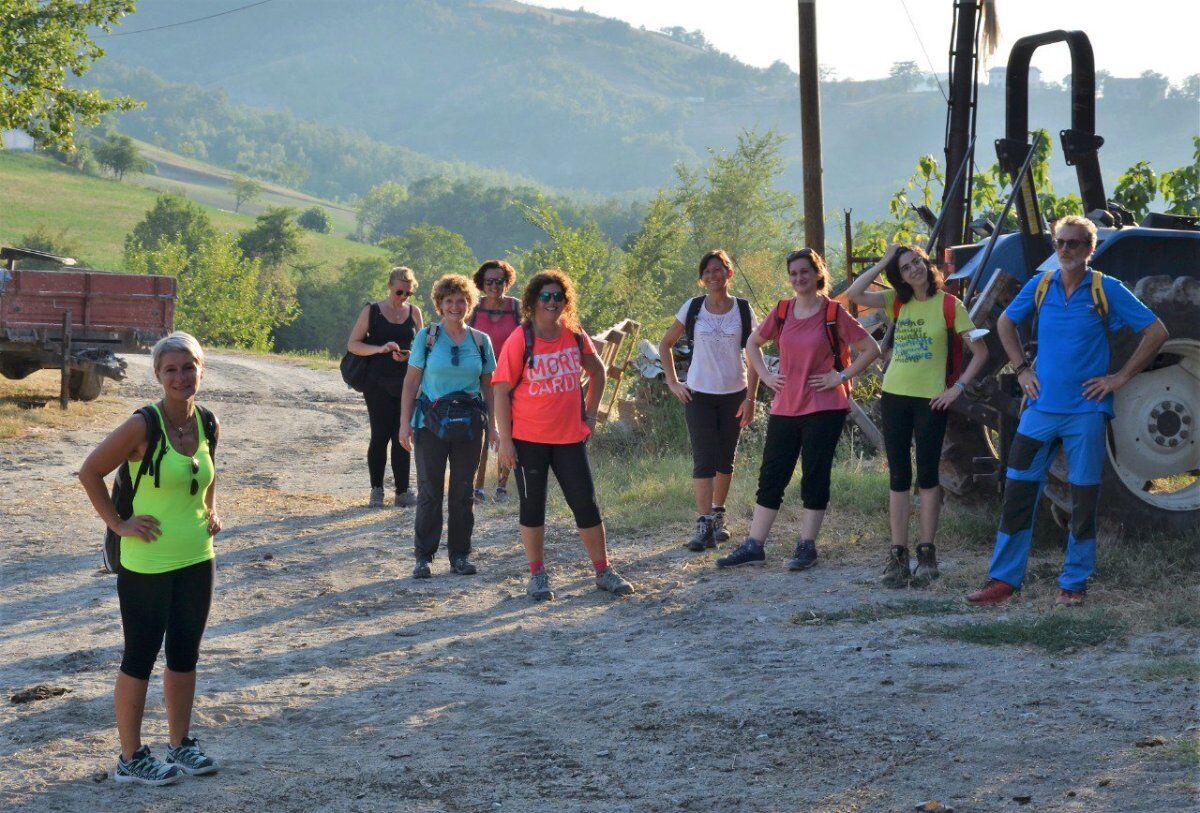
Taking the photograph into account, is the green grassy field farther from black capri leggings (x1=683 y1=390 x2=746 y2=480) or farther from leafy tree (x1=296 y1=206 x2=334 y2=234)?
black capri leggings (x1=683 y1=390 x2=746 y2=480)

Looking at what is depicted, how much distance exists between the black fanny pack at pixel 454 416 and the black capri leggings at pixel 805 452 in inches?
68.7

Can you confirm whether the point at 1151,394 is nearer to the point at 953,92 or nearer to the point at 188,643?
the point at 188,643

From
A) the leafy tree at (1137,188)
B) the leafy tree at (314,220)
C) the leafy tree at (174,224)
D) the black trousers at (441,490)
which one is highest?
the leafy tree at (314,220)

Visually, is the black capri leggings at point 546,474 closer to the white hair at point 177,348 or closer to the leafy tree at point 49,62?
the white hair at point 177,348

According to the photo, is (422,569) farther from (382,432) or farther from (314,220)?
(314,220)

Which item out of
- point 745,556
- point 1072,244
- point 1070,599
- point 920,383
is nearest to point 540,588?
point 745,556

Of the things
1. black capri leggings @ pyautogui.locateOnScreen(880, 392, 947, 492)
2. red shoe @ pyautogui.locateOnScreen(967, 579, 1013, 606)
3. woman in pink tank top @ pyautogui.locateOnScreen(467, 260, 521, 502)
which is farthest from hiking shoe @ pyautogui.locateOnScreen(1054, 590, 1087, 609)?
woman in pink tank top @ pyautogui.locateOnScreen(467, 260, 521, 502)

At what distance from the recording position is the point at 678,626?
21.7 feet

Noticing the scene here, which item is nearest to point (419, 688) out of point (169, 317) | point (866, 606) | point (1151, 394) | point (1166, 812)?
point (866, 606)

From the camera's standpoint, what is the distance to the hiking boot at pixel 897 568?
7.09m

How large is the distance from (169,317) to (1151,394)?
13.0 meters

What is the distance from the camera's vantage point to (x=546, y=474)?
725 cm

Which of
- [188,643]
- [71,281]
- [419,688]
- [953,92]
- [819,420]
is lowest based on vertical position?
[419,688]

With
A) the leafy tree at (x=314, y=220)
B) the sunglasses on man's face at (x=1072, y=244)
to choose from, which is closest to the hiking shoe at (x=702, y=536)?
the sunglasses on man's face at (x=1072, y=244)
